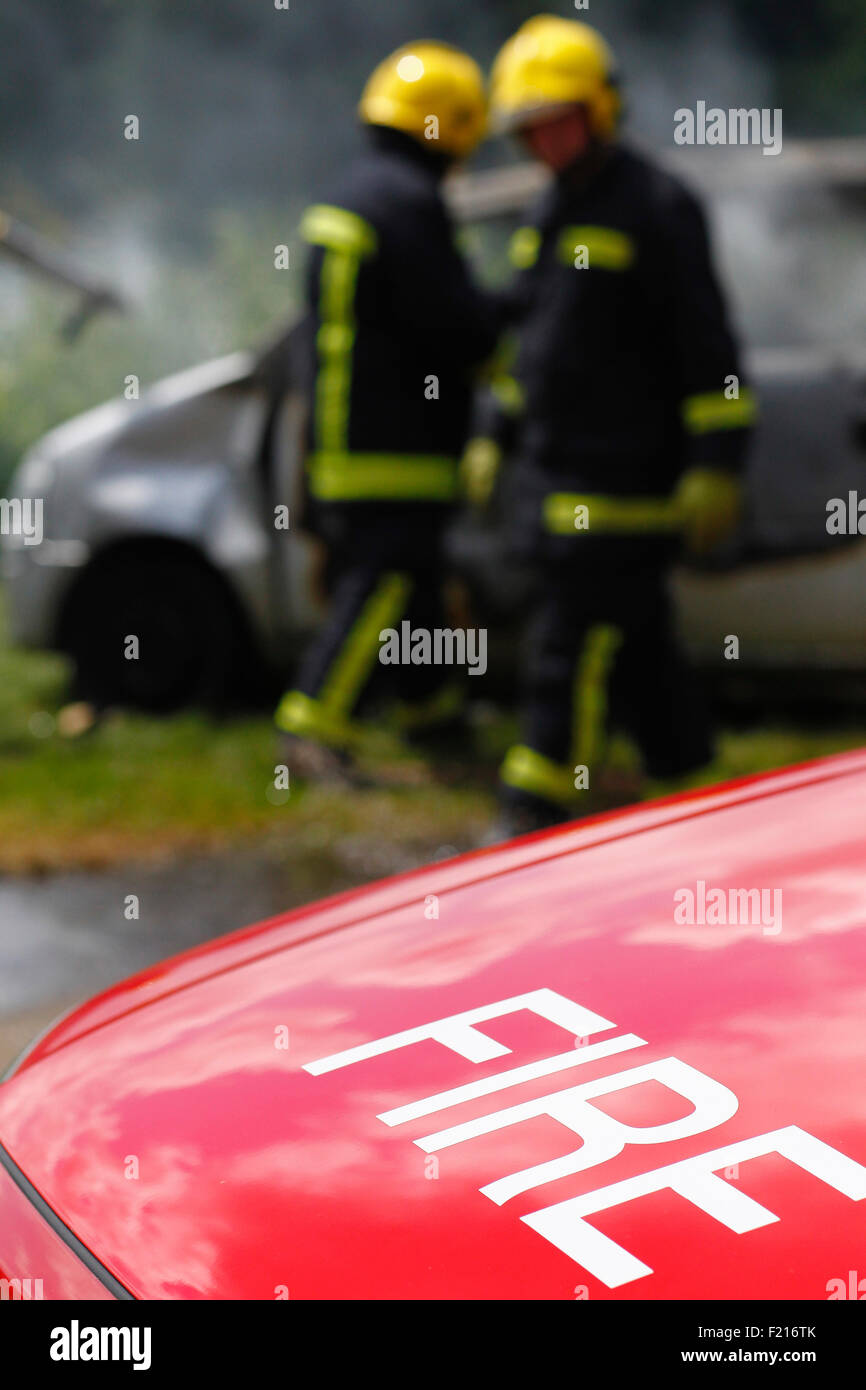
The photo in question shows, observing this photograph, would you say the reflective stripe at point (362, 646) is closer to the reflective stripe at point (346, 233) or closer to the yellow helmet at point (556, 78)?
the reflective stripe at point (346, 233)

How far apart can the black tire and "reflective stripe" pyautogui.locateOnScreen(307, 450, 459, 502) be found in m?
0.92

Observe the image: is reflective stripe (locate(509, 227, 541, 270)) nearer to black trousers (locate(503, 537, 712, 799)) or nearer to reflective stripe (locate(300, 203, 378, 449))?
reflective stripe (locate(300, 203, 378, 449))

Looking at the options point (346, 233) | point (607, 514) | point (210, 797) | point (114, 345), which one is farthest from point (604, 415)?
point (114, 345)

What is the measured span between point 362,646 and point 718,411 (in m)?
1.30

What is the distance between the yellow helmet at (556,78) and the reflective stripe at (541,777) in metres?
1.46

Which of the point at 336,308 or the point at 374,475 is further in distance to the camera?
the point at 374,475

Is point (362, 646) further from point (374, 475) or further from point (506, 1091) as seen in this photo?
point (506, 1091)

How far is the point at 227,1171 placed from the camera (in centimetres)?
130

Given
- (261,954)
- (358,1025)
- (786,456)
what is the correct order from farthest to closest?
(786,456) < (261,954) < (358,1025)

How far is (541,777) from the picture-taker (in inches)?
166

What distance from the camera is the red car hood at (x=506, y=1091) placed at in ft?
3.78
